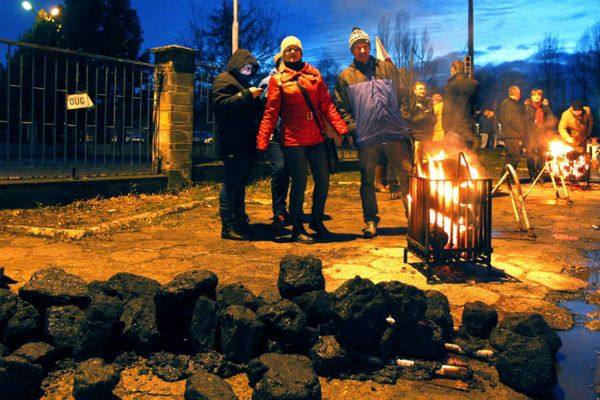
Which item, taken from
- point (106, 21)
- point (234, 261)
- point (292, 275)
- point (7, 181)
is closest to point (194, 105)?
point (7, 181)

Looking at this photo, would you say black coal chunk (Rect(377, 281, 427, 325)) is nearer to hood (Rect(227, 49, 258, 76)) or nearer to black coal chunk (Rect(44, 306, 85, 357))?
black coal chunk (Rect(44, 306, 85, 357))

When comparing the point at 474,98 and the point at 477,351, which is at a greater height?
the point at 474,98

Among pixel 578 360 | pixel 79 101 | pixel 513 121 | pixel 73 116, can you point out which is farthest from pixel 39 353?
pixel 513 121

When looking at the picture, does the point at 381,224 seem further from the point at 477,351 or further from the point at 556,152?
the point at 556,152

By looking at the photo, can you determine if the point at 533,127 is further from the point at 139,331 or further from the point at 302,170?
the point at 139,331

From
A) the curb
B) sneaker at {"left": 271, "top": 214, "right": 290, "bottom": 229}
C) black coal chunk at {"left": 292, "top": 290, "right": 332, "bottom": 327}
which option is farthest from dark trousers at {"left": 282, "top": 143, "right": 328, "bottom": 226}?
black coal chunk at {"left": 292, "top": 290, "right": 332, "bottom": 327}

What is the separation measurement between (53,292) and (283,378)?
1.72 meters

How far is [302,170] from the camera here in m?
6.33

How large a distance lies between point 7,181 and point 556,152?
418 inches

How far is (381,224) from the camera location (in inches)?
305

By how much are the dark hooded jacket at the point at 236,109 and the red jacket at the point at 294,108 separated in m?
0.27

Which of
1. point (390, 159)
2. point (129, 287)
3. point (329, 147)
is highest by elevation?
point (329, 147)

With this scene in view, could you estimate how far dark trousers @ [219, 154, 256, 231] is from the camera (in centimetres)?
650

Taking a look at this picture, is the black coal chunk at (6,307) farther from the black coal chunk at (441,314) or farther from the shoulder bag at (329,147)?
the shoulder bag at (329,147)
